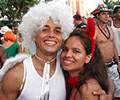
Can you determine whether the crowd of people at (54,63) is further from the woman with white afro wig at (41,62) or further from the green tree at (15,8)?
the green tree at (15,8)

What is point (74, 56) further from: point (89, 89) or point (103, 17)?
point (103, 17)

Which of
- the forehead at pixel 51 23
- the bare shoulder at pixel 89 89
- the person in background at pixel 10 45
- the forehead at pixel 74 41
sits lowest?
the person in background at pixel 10 45

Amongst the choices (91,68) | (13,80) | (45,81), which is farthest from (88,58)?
(13,80)

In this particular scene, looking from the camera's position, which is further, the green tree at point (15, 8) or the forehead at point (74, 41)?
the green tree at point (15, 8)

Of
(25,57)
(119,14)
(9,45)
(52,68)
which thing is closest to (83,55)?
(52,68)

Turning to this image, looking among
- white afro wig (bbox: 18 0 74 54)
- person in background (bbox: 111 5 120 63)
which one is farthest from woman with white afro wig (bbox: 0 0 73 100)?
person in background (bbox: 111 5 120 63)

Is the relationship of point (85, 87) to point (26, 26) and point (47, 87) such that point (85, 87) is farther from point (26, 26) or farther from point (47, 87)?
point (26, 26)

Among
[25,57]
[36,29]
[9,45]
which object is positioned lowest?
[9,45]

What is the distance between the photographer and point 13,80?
9.36 ft

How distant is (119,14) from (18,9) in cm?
1421

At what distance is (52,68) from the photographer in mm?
3090

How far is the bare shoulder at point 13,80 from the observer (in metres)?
2.85

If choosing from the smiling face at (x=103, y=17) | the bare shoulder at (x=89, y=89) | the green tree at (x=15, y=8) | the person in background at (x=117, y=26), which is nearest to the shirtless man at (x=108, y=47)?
the smiling face at (x=103, y=17)

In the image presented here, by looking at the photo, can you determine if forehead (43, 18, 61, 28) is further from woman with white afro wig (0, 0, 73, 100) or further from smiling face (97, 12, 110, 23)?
smiling face (97, 12, 110, 23)
